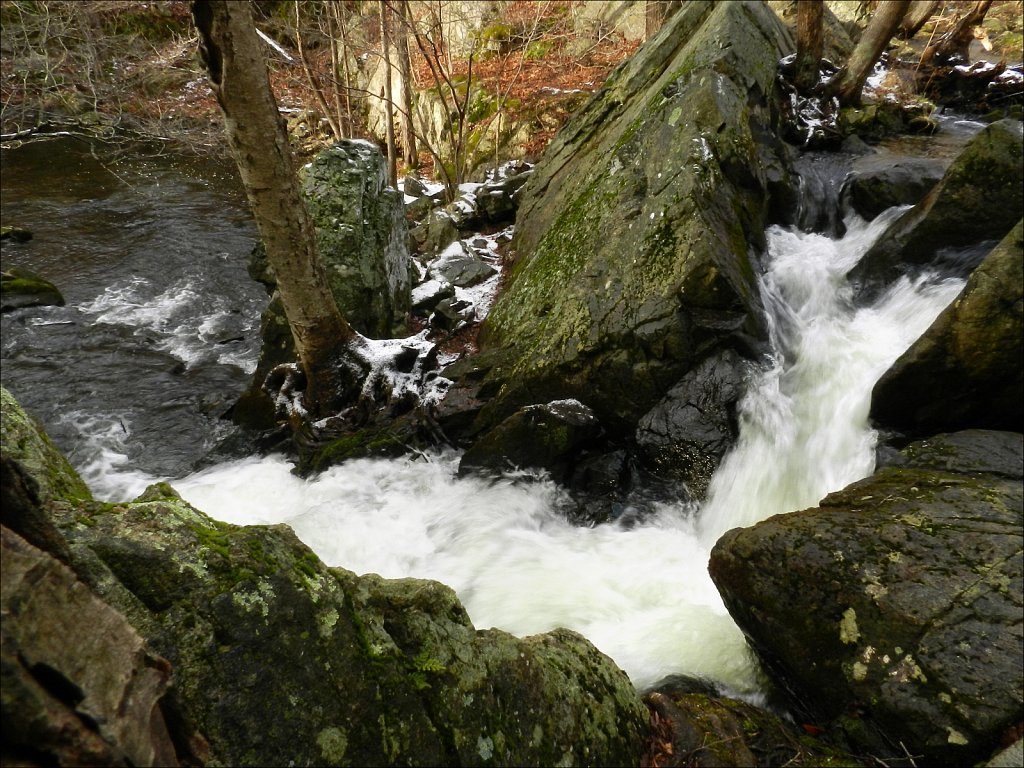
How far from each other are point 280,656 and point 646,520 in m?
4.26

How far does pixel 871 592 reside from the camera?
3184 mm

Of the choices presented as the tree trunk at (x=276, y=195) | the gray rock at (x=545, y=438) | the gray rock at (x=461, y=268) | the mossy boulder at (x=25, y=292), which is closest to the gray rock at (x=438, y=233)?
the gray rock at (x=461, y=268)

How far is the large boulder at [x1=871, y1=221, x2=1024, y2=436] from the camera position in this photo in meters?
4.06

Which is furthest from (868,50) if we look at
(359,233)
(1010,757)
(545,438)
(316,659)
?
(316,659)

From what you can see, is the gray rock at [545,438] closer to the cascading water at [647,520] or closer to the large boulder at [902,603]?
the cascading water at [647,520]

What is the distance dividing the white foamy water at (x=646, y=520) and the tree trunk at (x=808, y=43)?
18.6ft

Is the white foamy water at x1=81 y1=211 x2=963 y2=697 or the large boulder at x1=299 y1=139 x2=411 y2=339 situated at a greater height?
the large boulder at x1=299 y1=139 x2=411 y2=339

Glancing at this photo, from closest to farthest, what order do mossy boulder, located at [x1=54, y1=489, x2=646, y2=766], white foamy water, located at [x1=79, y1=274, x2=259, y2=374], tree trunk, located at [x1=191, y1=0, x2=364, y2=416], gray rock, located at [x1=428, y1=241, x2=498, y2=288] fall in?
mossy boulder, located at [x1=54, y1=489, x2=646, y2=766] → tree trunk, located at [x1=191, y1=0, x2=364, y2=416] → gray rock, located at [x1=428, y1=241, x2=498, y2=288] → white foamy water, located at [x1=79, y1=274, x2=259, y2=374]

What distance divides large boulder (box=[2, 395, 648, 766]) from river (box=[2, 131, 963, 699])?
1.94m

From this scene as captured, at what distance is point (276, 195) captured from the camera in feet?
16.6

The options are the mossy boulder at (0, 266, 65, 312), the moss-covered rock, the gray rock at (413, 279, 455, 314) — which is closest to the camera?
the moss-covered rock

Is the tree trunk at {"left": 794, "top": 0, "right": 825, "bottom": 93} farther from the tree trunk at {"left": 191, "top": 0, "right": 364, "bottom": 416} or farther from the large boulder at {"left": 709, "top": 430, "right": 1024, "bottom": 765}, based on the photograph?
the tree trunk at {"left": 191, "top": 0, "right": 364, "bottom": 416}

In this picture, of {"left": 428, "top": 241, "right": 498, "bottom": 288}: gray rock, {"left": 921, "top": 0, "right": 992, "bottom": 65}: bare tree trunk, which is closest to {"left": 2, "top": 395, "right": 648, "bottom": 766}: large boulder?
{"left": 428, "top": 241, "right": 498, "bottom": 288}: gray rock

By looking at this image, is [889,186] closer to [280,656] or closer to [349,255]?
[349,255]
